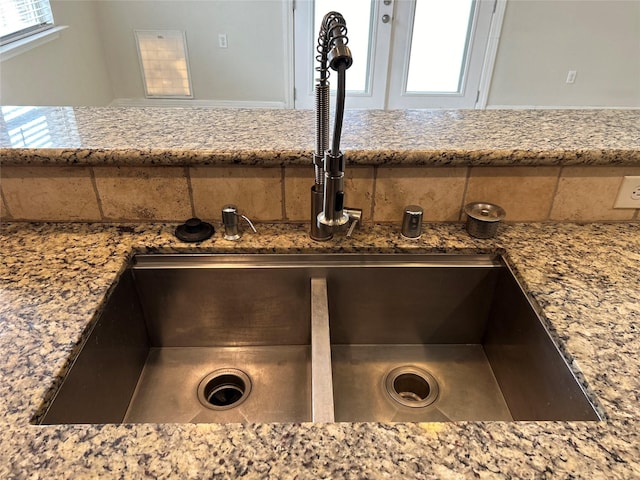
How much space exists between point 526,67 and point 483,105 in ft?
1.53

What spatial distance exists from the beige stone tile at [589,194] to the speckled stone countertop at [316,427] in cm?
11

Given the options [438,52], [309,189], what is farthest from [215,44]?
[309,189]

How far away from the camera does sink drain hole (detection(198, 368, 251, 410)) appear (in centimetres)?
92

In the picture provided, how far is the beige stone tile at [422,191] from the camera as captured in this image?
3.09 ft

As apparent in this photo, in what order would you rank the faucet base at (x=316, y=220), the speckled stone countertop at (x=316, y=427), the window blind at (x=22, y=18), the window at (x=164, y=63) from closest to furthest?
1. the speckled stone countertop at (x=316, y=427)
2. the faucet base at (x=316, y=220)
3. the window blind at (x=22, y=18)
4. the window at (x=164, y=63)

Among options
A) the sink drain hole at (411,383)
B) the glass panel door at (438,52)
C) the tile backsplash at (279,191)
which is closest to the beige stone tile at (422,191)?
the tile backsplash at (279,191)

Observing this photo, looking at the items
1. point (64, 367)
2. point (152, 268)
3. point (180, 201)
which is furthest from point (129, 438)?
point (180, 201)

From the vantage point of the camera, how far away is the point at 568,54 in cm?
395

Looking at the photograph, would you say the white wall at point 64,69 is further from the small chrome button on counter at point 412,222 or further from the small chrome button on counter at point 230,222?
the small chrome button on counter at point 412,222

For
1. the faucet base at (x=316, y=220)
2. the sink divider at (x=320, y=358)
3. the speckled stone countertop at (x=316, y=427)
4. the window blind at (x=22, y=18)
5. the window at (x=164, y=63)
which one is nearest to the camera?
the speckled stone countertop at (x=316, y=427)

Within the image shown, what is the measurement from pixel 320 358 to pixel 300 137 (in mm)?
475

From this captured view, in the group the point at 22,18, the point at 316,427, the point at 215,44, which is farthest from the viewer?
the point at 215,44

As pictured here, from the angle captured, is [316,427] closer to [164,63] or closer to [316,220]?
[316,220]

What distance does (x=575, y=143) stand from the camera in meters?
0.95
